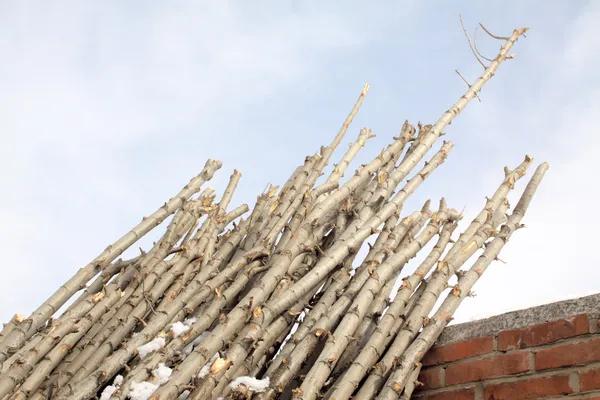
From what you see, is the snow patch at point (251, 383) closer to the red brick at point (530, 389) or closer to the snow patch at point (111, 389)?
the snow patch at point (111, 389)

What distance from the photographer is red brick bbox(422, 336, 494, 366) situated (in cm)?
247

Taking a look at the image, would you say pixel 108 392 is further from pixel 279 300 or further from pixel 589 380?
pixel 589 380

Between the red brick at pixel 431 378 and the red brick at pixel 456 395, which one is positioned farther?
the red brick at pixel 431 378

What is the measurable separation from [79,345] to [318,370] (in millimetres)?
1169

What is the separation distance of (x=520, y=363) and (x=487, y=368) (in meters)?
0.13

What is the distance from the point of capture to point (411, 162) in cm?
347

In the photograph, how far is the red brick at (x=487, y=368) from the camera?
2350mm

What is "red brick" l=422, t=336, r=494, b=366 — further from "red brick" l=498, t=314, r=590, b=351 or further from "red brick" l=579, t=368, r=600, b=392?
"red brick" l=579, t=368, r=600, b=392

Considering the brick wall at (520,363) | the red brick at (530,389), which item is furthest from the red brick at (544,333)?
the red brick at (530,389)

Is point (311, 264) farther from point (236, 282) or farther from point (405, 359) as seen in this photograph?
point (405, 359)

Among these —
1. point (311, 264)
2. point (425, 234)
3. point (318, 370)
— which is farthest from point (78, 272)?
point (425, 234)

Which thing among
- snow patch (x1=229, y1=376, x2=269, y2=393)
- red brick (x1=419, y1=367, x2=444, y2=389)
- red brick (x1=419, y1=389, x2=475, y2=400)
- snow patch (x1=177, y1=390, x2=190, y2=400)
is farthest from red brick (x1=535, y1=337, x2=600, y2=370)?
snow patch (x1=177, y1=390, x2=190, y2=400)

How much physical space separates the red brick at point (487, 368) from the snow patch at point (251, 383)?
68 cm

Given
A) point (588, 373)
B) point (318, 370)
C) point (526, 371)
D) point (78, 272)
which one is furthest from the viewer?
point (78, 272)
